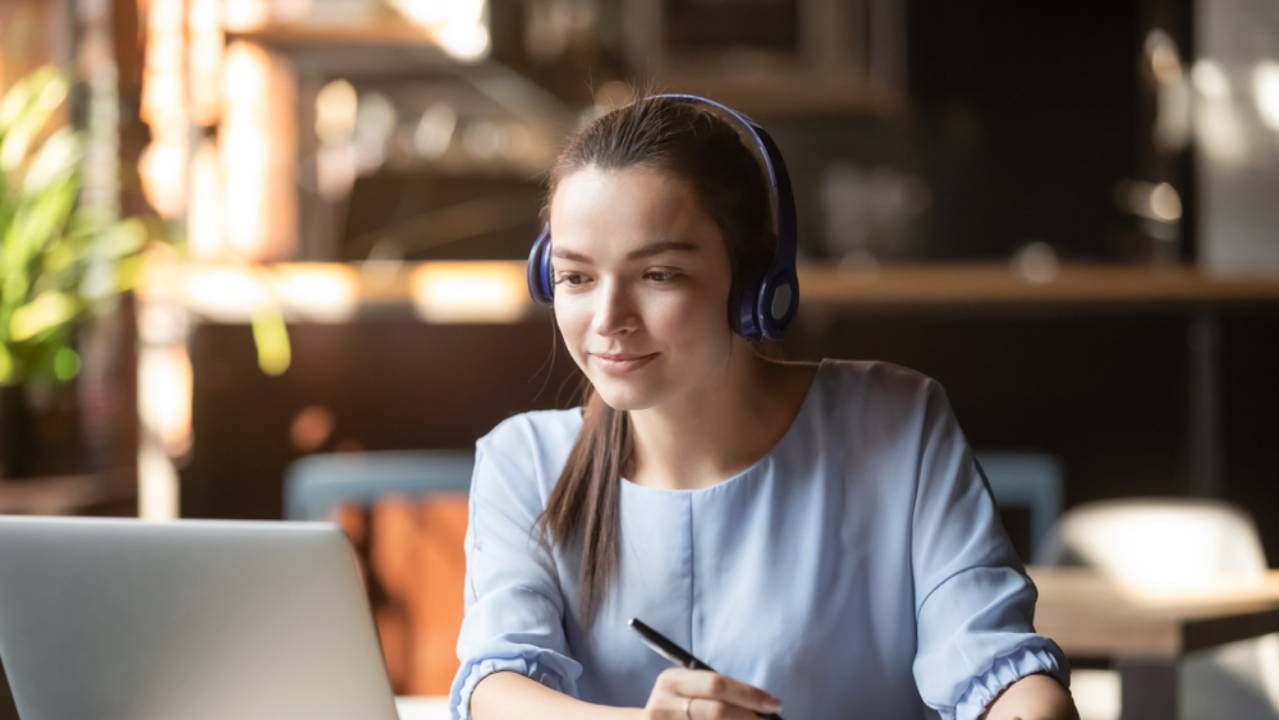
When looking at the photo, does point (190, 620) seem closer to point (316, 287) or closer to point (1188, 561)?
point (1188, 561)

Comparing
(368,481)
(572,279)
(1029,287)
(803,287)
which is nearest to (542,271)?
(572,279)

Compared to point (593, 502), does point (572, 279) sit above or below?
above

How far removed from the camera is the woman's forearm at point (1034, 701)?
3.31 feet

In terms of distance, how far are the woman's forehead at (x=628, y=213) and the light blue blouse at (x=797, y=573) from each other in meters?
0.23

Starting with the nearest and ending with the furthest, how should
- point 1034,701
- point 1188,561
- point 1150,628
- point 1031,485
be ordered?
point 1034,701 → point 1150,628 → point 1188,561 → point 1031,485

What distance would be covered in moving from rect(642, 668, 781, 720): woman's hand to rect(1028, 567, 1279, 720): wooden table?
592 mm

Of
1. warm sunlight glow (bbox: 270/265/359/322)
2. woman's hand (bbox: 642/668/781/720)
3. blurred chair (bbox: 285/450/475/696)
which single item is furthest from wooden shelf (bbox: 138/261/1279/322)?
woman's hand (bbox: 642/668/781/720)

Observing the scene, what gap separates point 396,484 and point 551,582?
125 cm

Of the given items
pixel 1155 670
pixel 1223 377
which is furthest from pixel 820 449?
pixel 1223 377

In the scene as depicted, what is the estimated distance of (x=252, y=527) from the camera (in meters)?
0.91

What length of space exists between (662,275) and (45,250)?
2.00 metres

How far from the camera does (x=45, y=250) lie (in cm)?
271

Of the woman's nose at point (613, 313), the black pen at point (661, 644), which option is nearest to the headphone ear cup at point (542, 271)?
the woman's nose at point (613, 313)

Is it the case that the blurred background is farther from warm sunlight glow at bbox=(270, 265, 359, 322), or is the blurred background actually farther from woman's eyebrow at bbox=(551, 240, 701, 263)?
woman's eyebrow at bbox=(551, 240, 701, 263)
